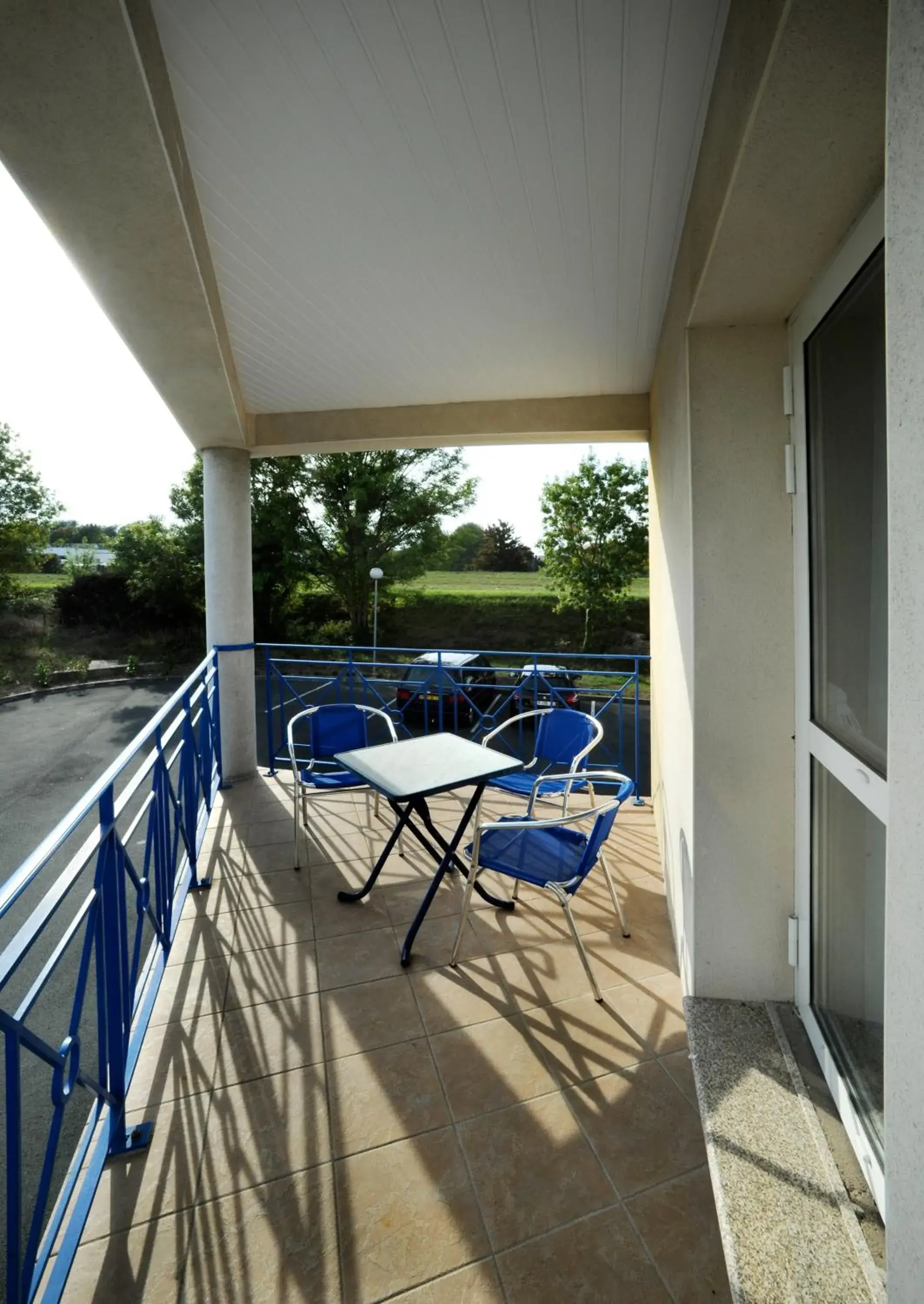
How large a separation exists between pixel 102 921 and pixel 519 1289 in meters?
1.19

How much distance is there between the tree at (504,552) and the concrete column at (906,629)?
22.1 m

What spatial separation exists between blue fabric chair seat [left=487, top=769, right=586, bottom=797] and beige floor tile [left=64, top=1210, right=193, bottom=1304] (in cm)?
197

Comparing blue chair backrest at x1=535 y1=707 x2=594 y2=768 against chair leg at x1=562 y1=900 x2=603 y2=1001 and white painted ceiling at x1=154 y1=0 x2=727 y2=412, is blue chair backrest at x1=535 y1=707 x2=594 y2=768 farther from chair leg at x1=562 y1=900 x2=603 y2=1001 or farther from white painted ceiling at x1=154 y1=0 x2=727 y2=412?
white painted ceiling at x1=154 y1=0 x2=727 y2=412

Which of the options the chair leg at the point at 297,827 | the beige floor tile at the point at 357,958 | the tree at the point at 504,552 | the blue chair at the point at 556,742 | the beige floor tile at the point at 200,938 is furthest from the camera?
the tree at the point at 504,552

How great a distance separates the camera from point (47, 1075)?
92.9 inches

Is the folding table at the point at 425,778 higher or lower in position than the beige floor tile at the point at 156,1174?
higher

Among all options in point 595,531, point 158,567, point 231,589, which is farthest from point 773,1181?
point 158,567

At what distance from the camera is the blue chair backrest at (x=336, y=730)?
3461 millimetres

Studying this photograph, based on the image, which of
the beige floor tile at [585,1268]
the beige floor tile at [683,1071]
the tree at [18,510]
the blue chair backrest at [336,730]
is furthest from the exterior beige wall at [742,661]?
the tree at [18,510]

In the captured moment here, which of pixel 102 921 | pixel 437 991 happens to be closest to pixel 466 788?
pixel 437 991

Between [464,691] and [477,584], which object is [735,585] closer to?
[464,691]

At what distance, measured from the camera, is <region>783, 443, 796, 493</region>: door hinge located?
164cm

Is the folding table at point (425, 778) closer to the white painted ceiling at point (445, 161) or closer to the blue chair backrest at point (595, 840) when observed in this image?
the blue chair backrest at point (595, 840)

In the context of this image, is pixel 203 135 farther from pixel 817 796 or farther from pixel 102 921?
pixel 817 796
